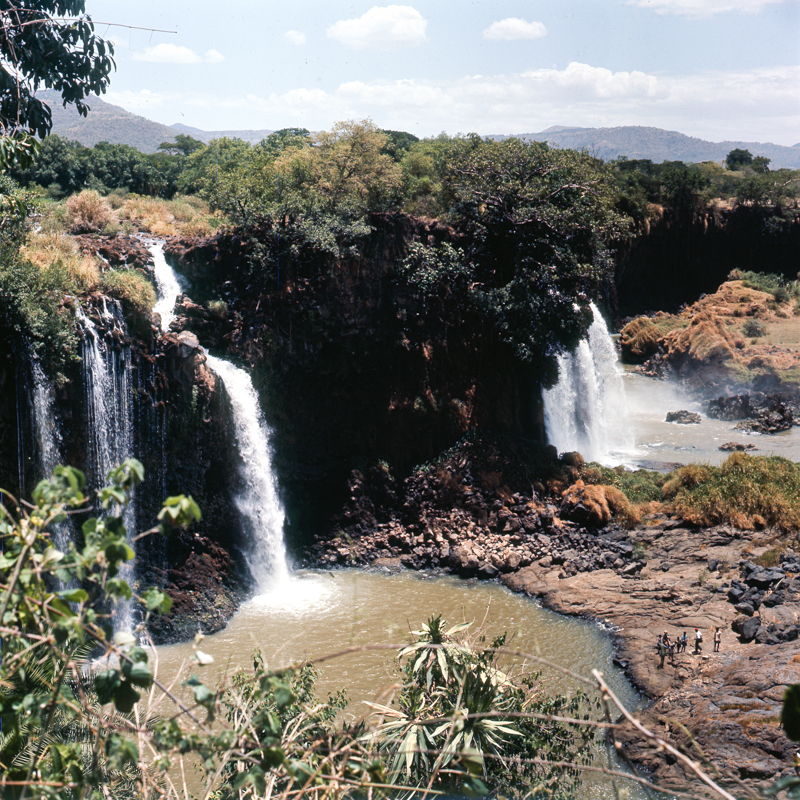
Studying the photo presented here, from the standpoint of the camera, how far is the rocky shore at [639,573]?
11719 mm

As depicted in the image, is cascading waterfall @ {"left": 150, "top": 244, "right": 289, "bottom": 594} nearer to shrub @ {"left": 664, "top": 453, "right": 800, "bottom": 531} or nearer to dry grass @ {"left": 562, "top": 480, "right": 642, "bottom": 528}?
dry grass @ {"left": 562, "top": 480, "right": 642, "bottom": 528}

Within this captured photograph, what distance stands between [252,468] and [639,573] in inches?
392

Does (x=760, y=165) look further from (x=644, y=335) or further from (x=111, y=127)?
(x=111, y=127)

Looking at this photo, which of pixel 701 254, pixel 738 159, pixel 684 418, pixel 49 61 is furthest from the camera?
pixel 738 159

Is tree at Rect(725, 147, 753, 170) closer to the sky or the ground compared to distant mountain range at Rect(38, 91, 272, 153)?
closer to the ground

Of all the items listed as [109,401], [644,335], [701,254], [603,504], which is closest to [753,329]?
[644,335]

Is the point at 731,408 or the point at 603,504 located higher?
the point at 731,408

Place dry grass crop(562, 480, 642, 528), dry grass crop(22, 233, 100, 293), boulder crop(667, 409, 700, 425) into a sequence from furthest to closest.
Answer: boulder crop(667, 409, 700, 425) < dry grass crop(562, 480, 642, 528) < dry grass crop(22, 233, 100, 293)

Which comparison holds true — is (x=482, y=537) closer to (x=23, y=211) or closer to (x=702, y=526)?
(x=702, y=526)

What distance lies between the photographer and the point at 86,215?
20312 millimetres

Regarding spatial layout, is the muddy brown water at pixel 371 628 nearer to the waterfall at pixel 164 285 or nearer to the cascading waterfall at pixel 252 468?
the cascading waterfall at pixel 252 468

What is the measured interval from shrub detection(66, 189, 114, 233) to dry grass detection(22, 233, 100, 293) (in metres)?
2.50

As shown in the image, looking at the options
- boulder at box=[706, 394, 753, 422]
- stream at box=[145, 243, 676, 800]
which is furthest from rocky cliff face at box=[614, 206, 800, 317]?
stream at box=[145, 243, 676, 800]

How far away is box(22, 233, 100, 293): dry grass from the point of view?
50.3 feet
